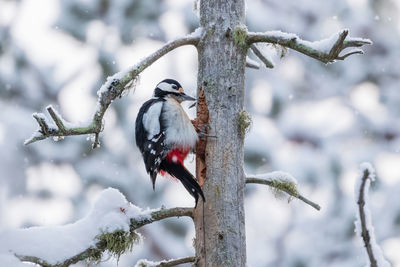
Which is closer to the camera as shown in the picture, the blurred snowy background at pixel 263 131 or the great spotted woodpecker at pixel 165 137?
the great spotted woodpecker at pixel 165 137

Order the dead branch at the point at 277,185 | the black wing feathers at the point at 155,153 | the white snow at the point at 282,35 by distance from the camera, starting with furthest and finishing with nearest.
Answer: the black wing feathers at the point at 155,153 → the dead branch at the point at 277,185 → the white snow at the point at 282,35

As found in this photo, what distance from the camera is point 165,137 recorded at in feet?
12.8

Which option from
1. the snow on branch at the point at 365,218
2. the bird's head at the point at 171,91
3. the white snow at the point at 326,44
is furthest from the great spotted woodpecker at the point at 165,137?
the snow on branch at the point at 365,218

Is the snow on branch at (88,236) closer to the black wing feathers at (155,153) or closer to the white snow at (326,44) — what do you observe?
the black wing feathers at (155,153)

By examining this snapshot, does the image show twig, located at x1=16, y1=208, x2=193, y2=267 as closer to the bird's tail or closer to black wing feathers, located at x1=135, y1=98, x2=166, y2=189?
the bird's tail

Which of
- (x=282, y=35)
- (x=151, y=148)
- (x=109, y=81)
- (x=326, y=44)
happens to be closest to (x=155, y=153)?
(x=151, y=148)

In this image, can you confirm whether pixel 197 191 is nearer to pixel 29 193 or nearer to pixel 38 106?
pixel 29 193

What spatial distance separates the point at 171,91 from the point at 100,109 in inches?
59.5

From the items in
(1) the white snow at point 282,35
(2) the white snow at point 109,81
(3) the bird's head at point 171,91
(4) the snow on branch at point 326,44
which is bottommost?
(2) the white snow at point 109,81

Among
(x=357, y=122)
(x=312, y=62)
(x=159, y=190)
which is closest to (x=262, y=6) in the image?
(x=312, y=62)

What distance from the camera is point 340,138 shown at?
869 centimetres

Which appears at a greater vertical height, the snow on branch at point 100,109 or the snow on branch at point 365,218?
the snow on branch at point 100,109

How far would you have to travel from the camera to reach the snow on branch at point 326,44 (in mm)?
2944

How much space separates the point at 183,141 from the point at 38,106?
5329 millimetres
